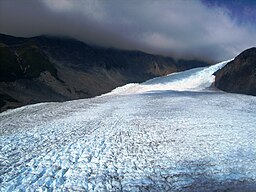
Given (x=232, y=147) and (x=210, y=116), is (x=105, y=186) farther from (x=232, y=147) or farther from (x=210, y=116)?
(x=210, y=116)

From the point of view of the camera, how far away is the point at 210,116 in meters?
19.0

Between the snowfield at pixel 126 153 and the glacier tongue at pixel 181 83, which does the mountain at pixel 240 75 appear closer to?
the glacier tongue at pixel 181 83

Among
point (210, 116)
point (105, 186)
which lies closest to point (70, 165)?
point (105, 186)

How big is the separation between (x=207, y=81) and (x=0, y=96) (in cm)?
3659

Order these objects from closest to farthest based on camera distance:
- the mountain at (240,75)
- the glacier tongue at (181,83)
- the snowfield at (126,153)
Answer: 1. the snowfield at (126,153)
2. the mountain at (240,75)
3. the glacier tongue at (181,83)

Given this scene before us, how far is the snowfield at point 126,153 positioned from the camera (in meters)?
8.64

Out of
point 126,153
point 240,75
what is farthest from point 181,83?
point 126,153

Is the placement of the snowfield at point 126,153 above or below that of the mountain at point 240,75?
below

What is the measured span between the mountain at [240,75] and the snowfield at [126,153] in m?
36.0

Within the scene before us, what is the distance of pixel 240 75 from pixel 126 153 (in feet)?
162

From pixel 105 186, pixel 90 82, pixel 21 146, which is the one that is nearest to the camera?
pixel 105 186

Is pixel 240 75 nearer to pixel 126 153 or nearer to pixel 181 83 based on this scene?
pixel 181 83

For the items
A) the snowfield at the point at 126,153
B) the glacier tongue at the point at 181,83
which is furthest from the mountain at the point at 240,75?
the snowfield at the point at 126,153

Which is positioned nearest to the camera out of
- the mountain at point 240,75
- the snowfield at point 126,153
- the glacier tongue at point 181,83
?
the snowfield at point 126,153
